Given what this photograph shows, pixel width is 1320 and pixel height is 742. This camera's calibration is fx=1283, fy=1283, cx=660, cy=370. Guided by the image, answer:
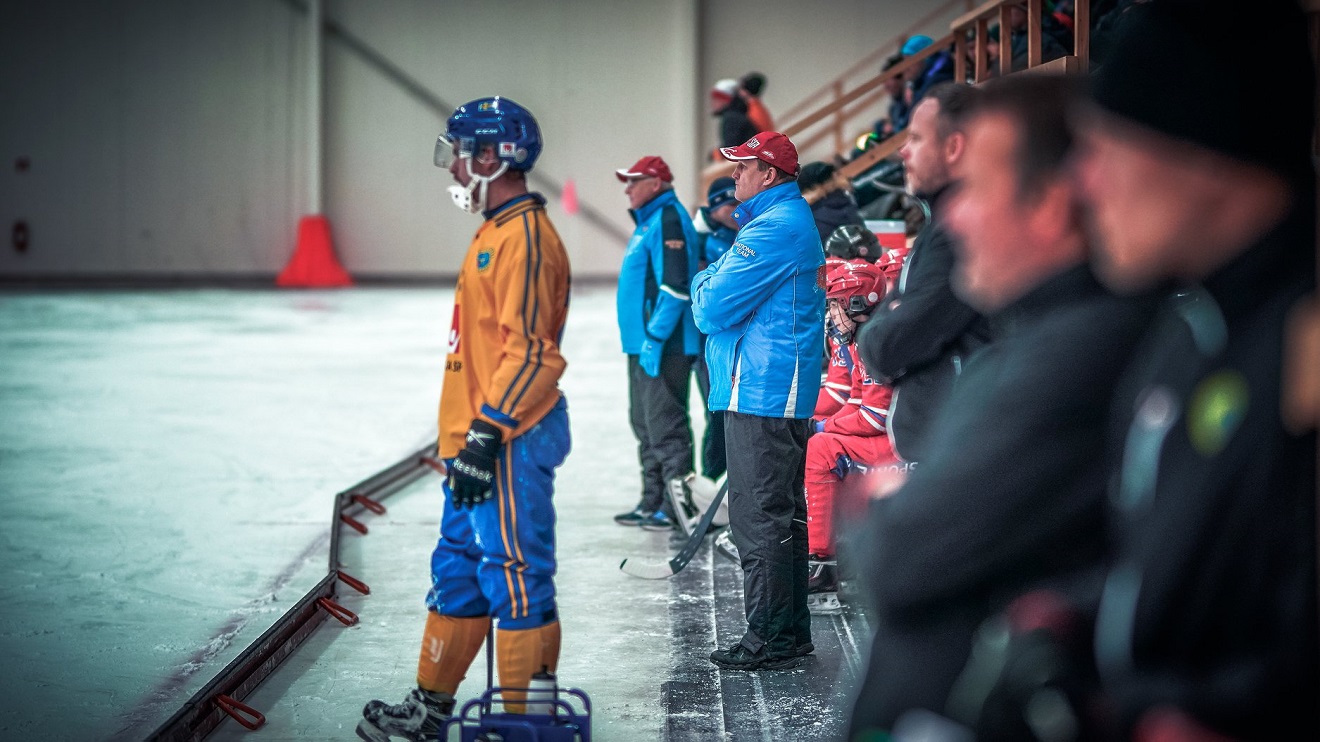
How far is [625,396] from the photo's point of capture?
12164mm

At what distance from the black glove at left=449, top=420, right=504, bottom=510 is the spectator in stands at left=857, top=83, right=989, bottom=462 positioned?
1073 mm

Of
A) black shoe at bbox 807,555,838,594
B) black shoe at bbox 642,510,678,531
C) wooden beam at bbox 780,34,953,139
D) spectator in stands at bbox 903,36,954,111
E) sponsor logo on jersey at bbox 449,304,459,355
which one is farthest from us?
spectator in stands at bbox 903,36,954,111

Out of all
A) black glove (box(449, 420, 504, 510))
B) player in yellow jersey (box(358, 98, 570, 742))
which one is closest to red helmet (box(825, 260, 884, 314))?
player in yellow jersey (box(358, 98, 570, 742))

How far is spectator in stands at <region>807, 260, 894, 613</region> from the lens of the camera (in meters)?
5.33

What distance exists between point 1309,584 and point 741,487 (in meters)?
3.40

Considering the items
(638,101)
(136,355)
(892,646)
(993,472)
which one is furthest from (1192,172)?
(638,101)

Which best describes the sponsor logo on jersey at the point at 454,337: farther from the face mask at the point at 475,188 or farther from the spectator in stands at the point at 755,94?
the spectator in stands at the point at 755,94

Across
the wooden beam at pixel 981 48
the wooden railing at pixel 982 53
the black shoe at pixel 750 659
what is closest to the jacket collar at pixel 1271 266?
the wooden railing at pixel 982 53

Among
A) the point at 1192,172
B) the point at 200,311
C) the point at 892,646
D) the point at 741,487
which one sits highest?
the point at 1192,172

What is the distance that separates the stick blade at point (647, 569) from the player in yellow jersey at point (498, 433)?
2.11 metres

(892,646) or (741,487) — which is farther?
(741,487)

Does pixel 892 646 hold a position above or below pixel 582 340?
above

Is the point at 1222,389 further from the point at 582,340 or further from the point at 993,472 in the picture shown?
the point at 582,340

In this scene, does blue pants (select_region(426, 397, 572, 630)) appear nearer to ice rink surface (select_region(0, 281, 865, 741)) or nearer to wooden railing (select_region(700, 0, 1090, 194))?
ice rink surface (select_region(0, 281, 865, 741))
